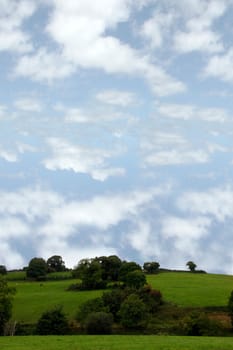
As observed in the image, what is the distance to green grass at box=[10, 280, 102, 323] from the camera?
3504 inches

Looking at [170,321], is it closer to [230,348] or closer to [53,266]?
[230,348]

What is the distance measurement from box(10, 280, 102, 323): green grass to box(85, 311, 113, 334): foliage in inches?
682

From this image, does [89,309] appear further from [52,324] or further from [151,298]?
[151,298]

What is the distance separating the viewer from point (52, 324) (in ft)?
→ 228

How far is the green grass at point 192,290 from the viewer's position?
93688 millimetres

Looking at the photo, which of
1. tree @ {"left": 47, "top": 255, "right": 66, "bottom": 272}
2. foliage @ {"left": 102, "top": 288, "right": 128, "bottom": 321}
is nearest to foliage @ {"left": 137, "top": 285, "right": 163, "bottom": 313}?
foliage @ {"left": 102, "top": 288, "right": 128, "bottom": 321}

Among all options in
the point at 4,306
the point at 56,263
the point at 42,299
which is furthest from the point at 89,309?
the point at 56,263

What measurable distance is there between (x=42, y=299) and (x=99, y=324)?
134ft

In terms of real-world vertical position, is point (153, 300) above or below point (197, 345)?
above

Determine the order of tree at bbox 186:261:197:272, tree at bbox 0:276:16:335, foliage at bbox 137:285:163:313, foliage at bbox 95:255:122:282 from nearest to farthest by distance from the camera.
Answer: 1. tree at bbox 0:276:16:335
2. foliage at bbox 137:285:163:313
3. foliage at bbox 95:255:122:282
4. tree at bbox 186:261:197:272

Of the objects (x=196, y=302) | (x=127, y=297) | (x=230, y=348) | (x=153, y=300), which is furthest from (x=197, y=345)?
(x=196, y=302)

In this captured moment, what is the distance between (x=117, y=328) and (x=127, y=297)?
7.92 meters

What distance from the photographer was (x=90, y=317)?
67.4 metres

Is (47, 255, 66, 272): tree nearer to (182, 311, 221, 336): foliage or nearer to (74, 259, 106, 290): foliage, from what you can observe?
(74, 259, 106, 290): foliage
